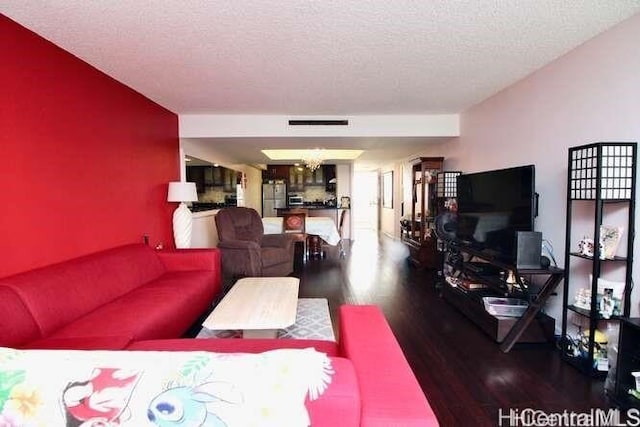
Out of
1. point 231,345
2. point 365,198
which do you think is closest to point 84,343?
point 231,345

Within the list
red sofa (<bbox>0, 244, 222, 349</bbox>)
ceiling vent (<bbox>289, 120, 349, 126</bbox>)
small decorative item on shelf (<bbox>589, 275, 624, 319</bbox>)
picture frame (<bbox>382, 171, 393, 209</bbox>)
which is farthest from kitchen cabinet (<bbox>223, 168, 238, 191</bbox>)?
small decorative item on shelf (<bbox>589, 275, 624, 319</bbox>)

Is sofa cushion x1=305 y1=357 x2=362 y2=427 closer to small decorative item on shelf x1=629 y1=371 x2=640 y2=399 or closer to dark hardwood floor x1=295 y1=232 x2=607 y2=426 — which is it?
dark hardwood floor x1=295 y1=232 x2=607 y2=426

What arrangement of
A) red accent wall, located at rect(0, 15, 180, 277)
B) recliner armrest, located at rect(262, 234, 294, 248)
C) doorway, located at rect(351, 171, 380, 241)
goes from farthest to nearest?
doorway, located at rect(351, 171, 380, 241) < recliner armrest, located at rect(262, 234, 294, 248) < red accent wall, located at rect(0, 15, 180, 277)

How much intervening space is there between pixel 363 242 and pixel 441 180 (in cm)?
379

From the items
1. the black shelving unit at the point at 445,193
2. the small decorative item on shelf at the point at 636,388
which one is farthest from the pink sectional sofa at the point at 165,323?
the black shelving unit at the point at 445,193

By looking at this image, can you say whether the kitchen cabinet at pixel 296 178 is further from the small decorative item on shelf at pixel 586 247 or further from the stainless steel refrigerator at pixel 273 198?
the small decorative item on shelf at pixel 586 247

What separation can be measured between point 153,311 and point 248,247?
203cm

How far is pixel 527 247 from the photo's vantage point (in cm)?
253

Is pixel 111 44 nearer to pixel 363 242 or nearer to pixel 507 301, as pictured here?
pixel 507 301

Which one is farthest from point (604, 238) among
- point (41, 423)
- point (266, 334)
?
point (41, 423)

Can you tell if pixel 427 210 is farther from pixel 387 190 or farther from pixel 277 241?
pixel 387 190

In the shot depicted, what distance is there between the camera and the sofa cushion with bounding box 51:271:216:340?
1.91 meters

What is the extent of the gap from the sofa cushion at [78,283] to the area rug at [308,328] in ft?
2.63

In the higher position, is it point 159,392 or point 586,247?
point 586,247
